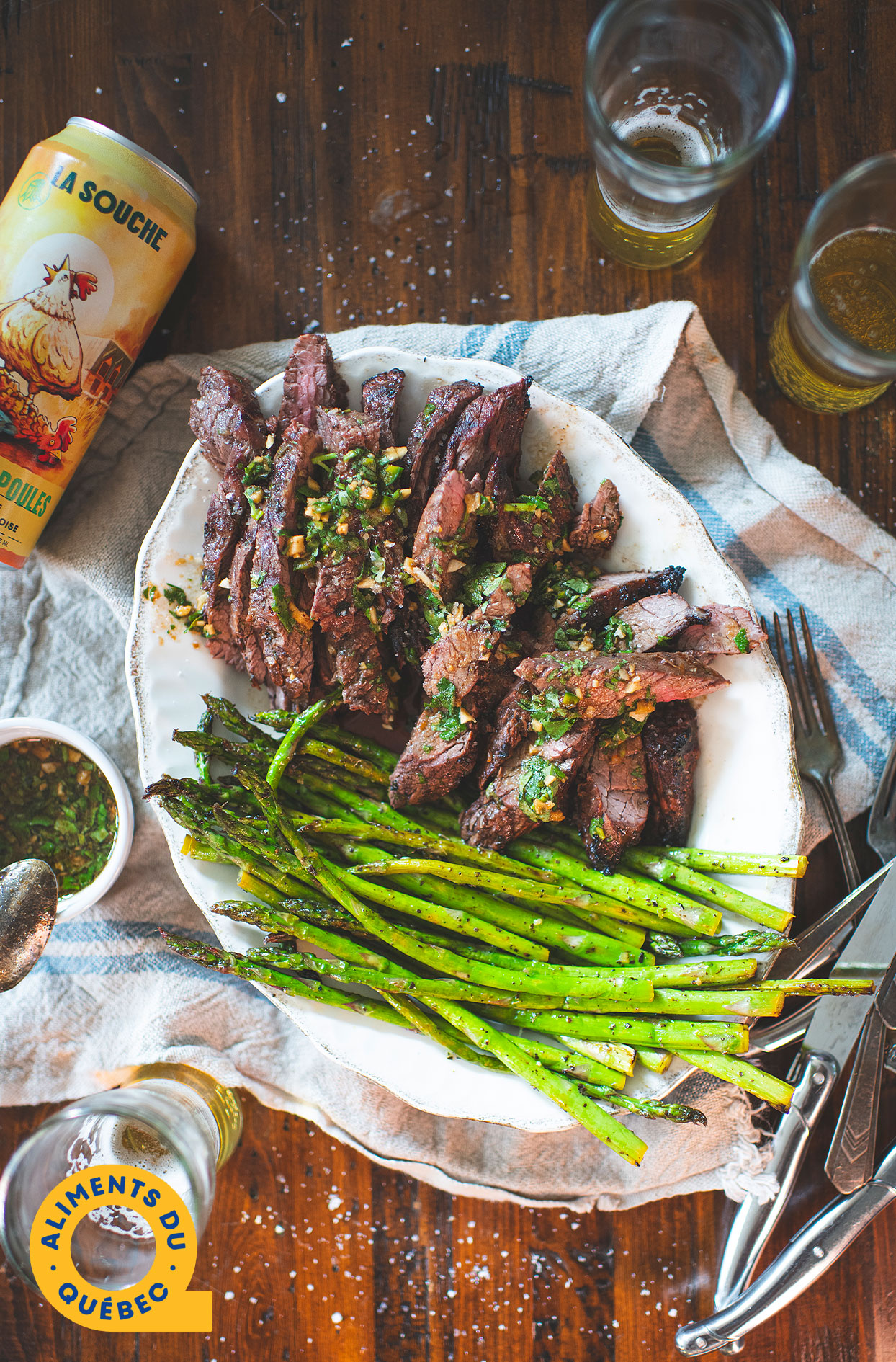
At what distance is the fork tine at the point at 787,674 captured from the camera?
2.62 metres

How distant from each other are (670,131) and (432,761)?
6.58 ft

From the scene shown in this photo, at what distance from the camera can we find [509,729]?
2.25m

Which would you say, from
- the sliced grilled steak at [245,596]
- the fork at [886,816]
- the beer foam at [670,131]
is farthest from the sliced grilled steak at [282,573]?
the fork at [886,816]

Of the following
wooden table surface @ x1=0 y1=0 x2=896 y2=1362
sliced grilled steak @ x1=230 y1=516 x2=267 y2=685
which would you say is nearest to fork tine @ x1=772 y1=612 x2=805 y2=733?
wooden table surface @ x1=0 y1=0 x2=896 y2=1362

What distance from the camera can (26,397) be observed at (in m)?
2.40

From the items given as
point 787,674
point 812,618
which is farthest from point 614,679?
point 812,618

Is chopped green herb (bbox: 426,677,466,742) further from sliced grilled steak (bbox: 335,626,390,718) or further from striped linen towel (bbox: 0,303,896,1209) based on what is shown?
striped linen towel (bbox: 0,303,896,1209)

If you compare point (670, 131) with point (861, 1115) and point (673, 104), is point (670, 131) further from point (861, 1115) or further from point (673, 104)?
point (861, 1115)

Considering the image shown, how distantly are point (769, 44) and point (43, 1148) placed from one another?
375 centimetres

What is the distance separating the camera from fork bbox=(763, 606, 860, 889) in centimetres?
258

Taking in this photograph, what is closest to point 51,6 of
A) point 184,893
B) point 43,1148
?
point 184,893

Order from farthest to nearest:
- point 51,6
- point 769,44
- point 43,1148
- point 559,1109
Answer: point 51,6, point 43,1148, point 769,44, point 559,1109

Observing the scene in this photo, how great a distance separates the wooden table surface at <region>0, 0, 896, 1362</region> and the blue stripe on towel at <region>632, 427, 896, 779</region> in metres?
0.28

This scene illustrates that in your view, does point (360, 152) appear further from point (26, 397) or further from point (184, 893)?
point (184, 893)
